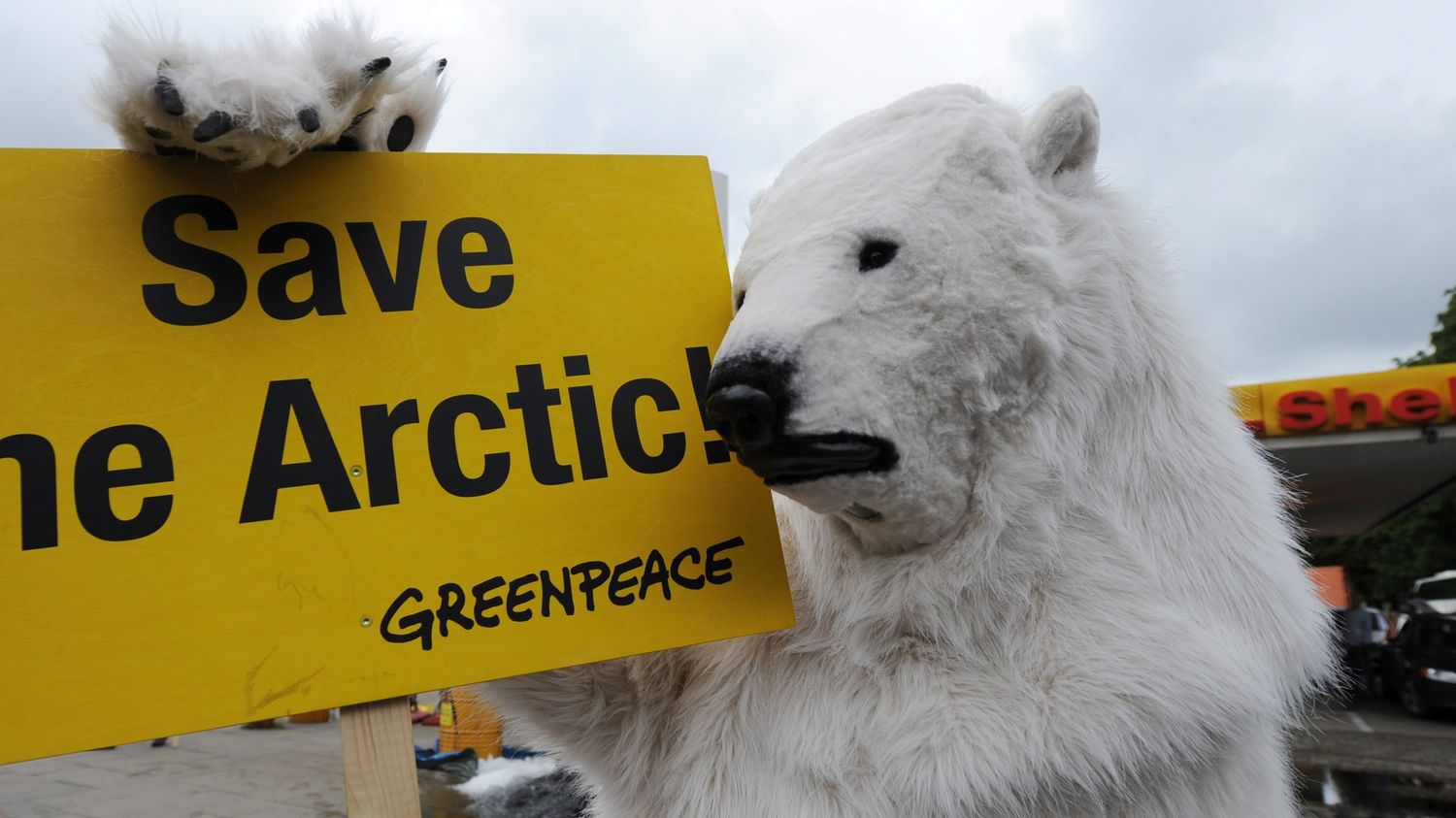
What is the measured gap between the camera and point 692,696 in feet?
4.51

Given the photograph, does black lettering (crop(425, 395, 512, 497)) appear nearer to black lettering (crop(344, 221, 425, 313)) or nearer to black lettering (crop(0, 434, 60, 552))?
black lettering (crop(344, 221, 425, 313))

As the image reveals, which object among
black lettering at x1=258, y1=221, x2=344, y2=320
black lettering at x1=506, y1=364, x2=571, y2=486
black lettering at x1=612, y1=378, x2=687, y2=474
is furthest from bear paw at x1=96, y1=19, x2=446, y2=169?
black lettering at x1=612, y1=378, x2=687, y2=474

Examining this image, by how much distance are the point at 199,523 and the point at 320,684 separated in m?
0.25

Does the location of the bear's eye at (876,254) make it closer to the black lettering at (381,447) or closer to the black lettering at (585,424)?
the black lettering at (585,424)

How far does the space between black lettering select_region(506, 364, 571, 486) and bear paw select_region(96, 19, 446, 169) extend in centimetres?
43

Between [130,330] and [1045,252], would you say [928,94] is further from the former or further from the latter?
[130,330]

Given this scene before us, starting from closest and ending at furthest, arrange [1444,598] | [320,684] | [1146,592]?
1. [320,684]
2. [1146,592]
3. [1444,598]

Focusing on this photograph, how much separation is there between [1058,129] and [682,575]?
0.87 metres

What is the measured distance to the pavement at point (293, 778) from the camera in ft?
19.1

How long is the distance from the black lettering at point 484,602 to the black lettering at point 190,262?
50 centimetres

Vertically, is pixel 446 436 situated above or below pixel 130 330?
below

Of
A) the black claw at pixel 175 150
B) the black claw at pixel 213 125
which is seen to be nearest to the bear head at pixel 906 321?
the black claw at pixel 213 125

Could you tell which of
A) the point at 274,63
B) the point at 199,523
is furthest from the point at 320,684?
the point at 274,63

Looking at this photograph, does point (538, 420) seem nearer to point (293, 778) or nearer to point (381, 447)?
point (381, 447)
